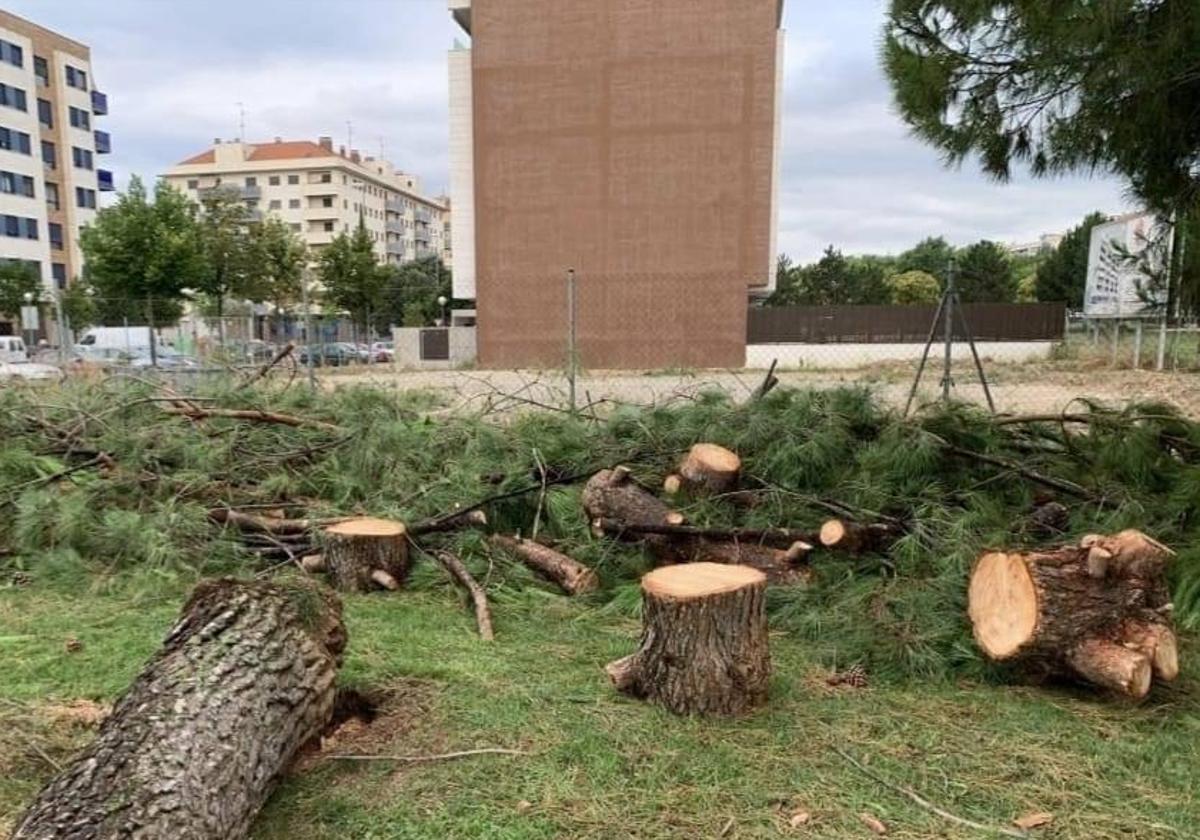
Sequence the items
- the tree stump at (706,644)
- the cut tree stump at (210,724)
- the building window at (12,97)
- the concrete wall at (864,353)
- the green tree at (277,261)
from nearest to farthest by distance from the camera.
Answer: the cut tree stump at (210,724)
the tree stump at (706,644)
the concrete wall at (864,353)
the green tree at (277,261)
the building window at (12,97)

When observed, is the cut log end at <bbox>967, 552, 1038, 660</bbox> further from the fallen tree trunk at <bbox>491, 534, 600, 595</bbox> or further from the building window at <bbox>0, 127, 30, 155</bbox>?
the building window at <bbox>0, 127, 30, 155</bbox>

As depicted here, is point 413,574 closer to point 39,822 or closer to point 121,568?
point 121,568

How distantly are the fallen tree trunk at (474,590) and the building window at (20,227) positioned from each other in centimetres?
5222

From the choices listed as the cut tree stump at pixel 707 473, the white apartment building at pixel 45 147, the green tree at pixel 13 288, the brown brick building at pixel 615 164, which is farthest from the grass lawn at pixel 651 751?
the white apartment building at pixel 45 147

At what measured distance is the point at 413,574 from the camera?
446cm

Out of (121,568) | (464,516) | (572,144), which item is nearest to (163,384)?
(121,568)

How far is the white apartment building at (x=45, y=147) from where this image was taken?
45.3 meters

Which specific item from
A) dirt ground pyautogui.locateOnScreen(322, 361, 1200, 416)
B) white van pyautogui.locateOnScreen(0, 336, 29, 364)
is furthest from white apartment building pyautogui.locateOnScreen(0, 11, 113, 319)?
dirt ground pyautogui.locateOnScreen(322, 361, 1200, 416)

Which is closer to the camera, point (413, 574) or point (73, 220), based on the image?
point (413, 574)

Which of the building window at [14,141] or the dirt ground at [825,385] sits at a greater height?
the building window at [14,141]

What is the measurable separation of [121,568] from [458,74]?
24.1 metres

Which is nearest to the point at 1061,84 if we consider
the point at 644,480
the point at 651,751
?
the point at 644,480

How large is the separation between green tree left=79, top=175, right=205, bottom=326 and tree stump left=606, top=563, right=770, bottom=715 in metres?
23.4

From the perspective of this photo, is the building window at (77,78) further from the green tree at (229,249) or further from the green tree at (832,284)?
the green tree at (832,284)
